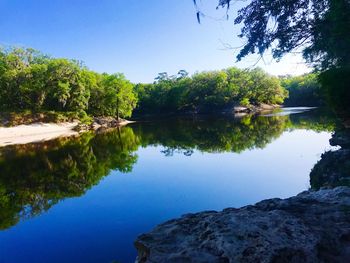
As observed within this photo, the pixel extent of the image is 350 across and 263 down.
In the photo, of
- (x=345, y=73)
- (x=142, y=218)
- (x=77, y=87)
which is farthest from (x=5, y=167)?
(x=77, y=87)

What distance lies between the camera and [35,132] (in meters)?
45.7

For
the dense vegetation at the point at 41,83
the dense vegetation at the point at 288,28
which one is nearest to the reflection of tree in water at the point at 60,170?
the dense vegetation at the point at 288,28

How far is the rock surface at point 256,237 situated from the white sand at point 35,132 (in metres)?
37.0

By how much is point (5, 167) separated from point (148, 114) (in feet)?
241

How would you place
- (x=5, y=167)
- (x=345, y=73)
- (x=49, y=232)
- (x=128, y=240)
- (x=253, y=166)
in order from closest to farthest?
(x=128, y=240), (x=49, y=232), (x=345, y=73), (x=253, y=166), (x=5, y=167)

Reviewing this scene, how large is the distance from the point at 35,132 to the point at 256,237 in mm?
48706

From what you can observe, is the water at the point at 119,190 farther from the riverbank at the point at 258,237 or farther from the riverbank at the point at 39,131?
the riverbank at the point at 39,131

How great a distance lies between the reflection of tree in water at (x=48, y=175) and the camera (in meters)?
11.6

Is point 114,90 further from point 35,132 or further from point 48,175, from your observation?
point 48,175

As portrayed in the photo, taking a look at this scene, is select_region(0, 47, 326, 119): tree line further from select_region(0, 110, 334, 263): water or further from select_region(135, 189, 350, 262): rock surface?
select_region(135, 189, 350, 262): rock surface

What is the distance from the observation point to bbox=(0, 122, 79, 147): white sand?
127 ft

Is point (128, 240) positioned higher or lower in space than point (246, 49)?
lower

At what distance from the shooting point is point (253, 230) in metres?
3.99

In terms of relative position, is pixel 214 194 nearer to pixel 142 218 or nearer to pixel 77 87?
pixel 142 218
